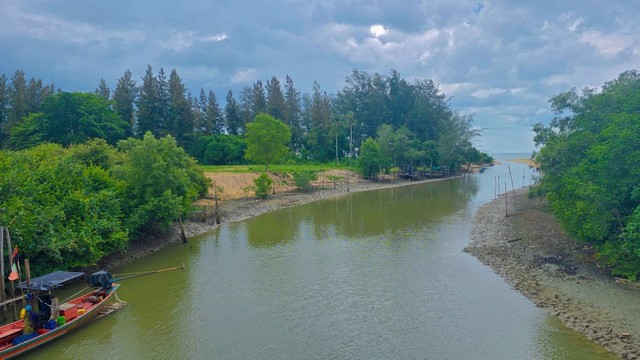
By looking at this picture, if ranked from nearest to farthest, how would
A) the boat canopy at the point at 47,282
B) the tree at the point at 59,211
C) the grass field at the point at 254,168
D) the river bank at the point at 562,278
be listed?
the river bank at the point at 562,278
the boat canopy at the point at 47,282
the tree at the point at 59,211
the grass field at the point at 254,168

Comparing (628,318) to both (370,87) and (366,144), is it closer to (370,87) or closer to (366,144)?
(366,144)

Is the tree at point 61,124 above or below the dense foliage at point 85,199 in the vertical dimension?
above

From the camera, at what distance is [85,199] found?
2483 centimetres

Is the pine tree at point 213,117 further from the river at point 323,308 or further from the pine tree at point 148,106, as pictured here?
the river at point 323,308

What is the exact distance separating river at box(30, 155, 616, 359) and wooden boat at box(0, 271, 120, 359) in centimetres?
59

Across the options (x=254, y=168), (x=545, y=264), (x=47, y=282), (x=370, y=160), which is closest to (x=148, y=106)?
(x=254, y=168)

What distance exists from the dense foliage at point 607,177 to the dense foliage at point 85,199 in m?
27.1

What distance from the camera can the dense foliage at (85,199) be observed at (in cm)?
2089

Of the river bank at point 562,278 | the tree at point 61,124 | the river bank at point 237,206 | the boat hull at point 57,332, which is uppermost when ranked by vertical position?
the tree at point 61,124

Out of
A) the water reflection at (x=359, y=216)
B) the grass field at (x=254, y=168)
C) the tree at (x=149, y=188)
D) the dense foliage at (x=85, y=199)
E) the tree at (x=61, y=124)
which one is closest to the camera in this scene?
the dense foliage at (x=85, y=199)

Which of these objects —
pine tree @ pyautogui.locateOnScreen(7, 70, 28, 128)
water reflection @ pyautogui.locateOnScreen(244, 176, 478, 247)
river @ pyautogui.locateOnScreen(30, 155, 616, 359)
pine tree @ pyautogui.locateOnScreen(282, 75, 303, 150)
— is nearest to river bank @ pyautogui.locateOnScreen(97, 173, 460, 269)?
river @ pyautogui.locateOnScreen(30, 155, 616, 359)

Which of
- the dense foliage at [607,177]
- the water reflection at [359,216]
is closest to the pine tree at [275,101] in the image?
the water reflection at [359,216]

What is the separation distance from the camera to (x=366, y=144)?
3169 inches

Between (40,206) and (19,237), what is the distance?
2679mm
